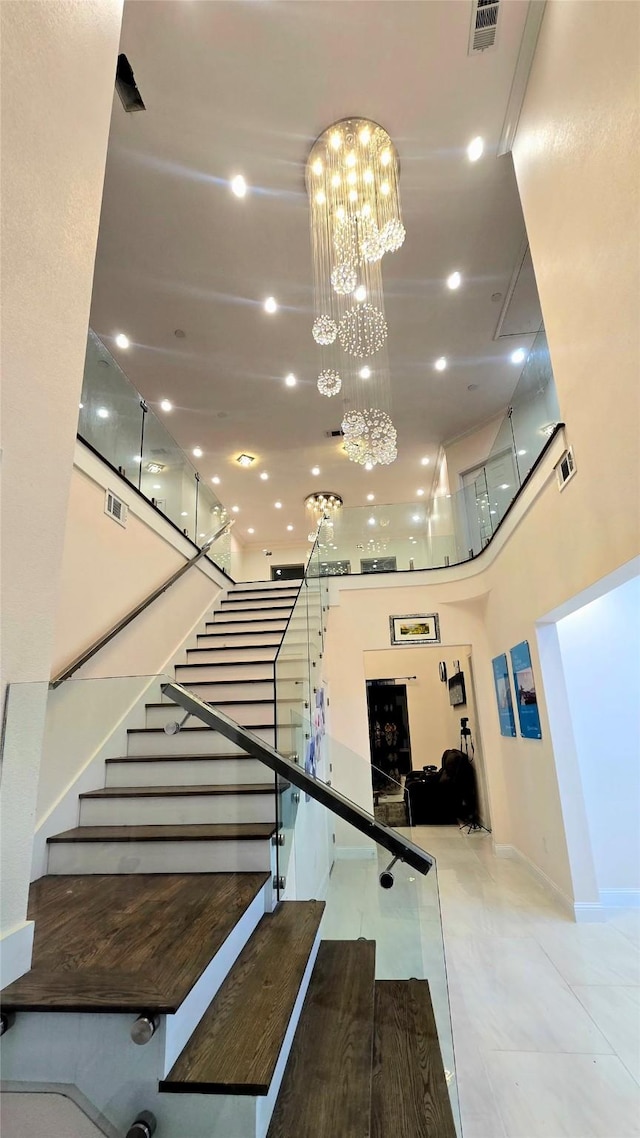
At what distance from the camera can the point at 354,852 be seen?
257 cm

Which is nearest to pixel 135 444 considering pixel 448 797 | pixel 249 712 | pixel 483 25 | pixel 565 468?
pixel 249 712

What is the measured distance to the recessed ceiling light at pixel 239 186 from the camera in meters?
4.86

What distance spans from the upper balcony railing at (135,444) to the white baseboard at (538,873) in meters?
5.44

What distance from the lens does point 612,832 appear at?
186 inches

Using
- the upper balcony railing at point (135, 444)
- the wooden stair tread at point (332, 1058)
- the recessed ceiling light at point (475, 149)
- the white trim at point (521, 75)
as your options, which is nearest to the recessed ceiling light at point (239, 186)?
the upper balcony railing at point (135, 444)

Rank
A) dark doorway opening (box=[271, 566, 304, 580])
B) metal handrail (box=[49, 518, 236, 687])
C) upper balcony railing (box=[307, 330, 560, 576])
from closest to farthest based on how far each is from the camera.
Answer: metal handrail (box=[49, 518, 236, 687])
upper balcony railing (box=[307, 330, 560, 576])
dark doorway opening (box=[271, 566, 304, 580])

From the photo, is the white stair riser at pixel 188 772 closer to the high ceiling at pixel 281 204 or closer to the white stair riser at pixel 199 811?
the white stair riser at pixel 199 811

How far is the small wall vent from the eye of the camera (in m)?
3.67

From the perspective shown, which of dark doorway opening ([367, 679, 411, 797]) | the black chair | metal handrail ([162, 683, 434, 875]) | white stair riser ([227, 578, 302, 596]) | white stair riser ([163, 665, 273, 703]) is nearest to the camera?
metal handrail ([162, 683, 434, 875])

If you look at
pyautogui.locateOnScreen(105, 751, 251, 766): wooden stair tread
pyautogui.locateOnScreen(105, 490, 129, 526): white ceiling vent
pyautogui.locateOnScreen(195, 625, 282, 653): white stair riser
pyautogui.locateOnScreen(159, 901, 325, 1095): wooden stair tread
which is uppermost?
pyautogui.locateOnScreen(105, 490, 129, 526): white ceiling vent

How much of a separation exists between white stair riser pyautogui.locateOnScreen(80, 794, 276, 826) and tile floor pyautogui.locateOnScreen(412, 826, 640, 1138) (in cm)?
163

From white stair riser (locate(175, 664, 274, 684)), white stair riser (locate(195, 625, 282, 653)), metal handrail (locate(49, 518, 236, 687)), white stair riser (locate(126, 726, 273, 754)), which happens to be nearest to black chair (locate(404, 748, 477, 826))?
white stair riser (locate(195, 625, 282, 653))

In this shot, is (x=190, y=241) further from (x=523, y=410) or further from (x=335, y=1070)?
(x=335, y=1070)

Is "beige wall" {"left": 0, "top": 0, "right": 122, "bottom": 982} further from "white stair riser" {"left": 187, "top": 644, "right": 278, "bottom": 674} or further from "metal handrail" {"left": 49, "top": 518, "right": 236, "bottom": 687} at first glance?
"white stair riser" {"left": 187, "top": 644, "right": 278, "bottom": 674}
